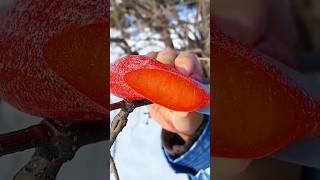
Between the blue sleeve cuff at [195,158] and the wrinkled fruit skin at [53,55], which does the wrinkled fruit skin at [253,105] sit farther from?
the blue sleeve cuff at [195,158]

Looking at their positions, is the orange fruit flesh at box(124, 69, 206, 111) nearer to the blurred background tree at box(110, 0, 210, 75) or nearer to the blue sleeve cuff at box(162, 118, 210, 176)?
the blue sleeve cuff at box(162, 118, 210, 176)

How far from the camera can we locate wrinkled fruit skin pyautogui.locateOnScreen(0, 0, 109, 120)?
28 centimetres

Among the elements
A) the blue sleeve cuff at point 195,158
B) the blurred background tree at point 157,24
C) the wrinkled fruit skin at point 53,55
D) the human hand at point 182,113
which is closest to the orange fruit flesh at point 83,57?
the wrinkled fruit skin at point 53,55

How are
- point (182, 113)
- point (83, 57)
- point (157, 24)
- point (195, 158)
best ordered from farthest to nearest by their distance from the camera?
point (157, 24) < point (195, 158) < point (182, 113) < point (83, 57)

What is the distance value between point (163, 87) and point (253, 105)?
80 millimetres

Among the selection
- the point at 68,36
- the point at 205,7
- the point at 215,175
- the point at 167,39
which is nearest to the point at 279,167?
the point at 215,175

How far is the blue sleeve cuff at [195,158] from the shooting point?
0.72m

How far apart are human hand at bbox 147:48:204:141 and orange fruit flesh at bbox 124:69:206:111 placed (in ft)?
0.24

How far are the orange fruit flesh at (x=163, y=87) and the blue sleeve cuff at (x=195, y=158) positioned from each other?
327 mm

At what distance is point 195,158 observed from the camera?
0.79 meters

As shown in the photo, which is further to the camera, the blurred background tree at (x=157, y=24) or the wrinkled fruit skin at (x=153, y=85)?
the blurred background tree at (x=157, y=24)

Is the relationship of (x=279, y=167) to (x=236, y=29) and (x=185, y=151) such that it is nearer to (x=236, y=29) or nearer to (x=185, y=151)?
(x=236, y=29)

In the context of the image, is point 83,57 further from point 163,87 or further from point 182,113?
point 182,113

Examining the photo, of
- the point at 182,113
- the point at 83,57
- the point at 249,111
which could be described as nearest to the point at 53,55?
the point at 83,57
